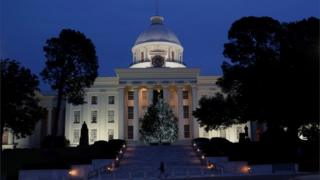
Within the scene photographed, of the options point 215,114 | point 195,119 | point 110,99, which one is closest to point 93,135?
point 110,99

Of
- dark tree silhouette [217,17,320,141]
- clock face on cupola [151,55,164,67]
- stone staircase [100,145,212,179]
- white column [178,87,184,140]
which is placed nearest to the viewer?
stone staircase [100,145,212,179]

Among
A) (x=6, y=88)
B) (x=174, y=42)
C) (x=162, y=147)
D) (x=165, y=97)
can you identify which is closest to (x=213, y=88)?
(x=165, y=97)

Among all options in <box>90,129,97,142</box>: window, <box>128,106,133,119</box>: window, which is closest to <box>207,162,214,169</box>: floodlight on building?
<box>128,106,133,119</box>: window

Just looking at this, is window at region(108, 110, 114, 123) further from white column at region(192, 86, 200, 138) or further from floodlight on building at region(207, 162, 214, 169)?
floodlight on building at region(207, 162, 214, 169)

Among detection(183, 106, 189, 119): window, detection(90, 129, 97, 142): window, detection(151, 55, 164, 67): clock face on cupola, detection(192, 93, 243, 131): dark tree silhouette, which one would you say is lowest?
detection(90, 129, 97, 142): window

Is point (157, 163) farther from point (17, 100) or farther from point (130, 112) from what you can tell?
point (130, 112)

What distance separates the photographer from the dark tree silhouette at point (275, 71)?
38156 mm

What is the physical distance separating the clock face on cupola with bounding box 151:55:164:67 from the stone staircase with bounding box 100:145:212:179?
2517 cm

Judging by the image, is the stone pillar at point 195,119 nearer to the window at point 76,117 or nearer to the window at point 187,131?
the window at point 187,131

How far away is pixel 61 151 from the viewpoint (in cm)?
4400

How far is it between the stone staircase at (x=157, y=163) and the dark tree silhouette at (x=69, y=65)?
29.0ft

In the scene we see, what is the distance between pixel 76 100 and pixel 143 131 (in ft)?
44.7

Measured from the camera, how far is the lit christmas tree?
180 feet

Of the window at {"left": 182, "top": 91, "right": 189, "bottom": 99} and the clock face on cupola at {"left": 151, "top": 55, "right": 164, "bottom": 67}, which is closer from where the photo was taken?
the window at {"left": 182, "top": 91, "right": 189, "bottom": 99}
